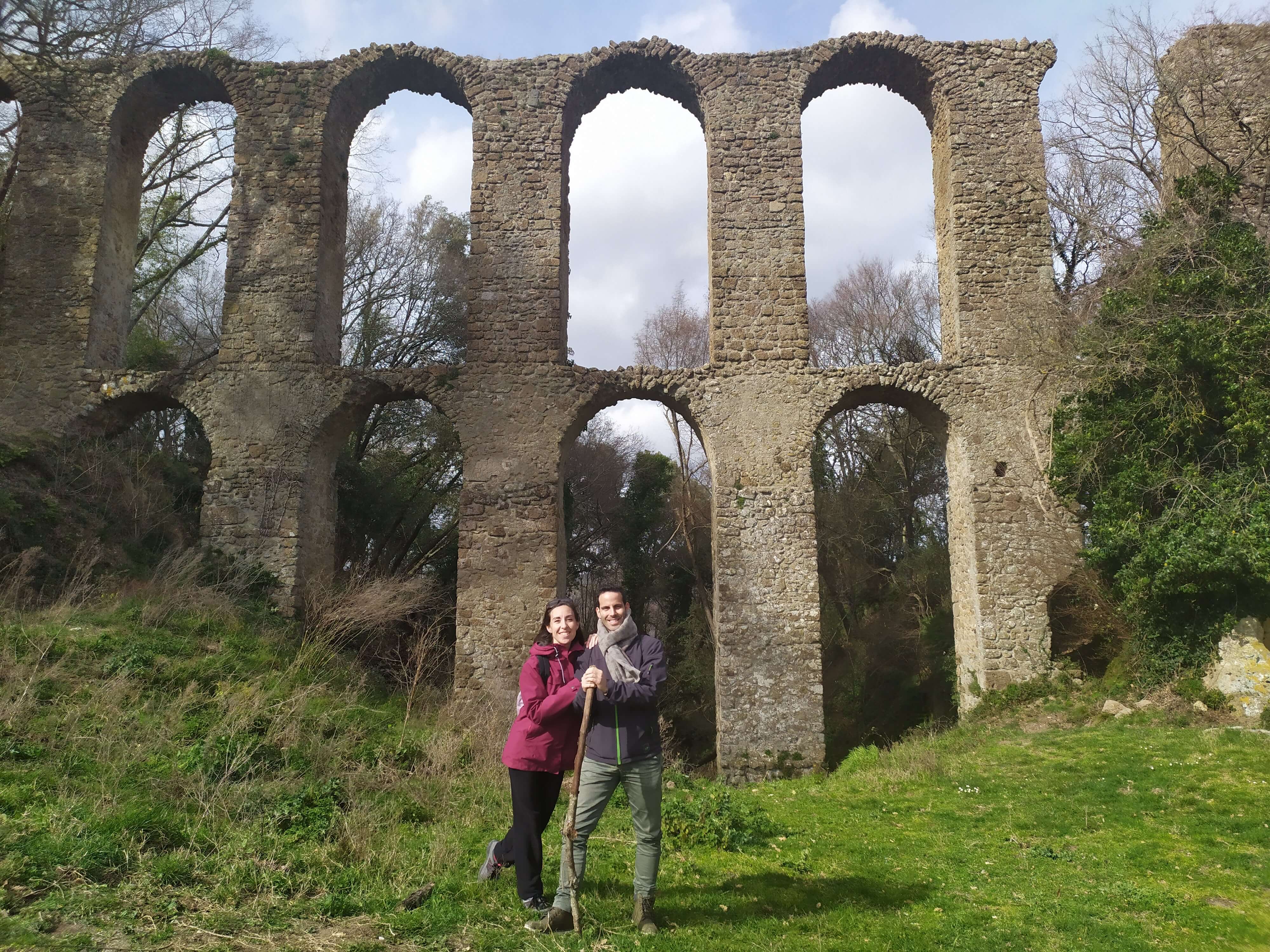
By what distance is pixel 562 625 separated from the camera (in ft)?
13.6

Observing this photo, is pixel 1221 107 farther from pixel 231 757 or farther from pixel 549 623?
pixel 231 757

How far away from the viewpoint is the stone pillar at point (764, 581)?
33.1 ft

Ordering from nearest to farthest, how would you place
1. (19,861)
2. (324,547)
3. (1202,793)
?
(19,861)
(1202,793)
(324,547)

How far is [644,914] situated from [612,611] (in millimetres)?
1439

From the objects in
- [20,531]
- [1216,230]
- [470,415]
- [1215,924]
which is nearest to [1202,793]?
[1215,924]

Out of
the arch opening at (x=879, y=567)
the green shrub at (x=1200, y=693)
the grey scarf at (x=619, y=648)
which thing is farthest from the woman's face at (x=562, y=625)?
the arch opening at (x=879, y=567)

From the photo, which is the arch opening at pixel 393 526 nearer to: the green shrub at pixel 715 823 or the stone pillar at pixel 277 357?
the stone pillar at pixel 277 357

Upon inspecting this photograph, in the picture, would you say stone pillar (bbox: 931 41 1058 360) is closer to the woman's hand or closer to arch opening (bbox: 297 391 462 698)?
arch opening (bbox: 297 391 462 698)

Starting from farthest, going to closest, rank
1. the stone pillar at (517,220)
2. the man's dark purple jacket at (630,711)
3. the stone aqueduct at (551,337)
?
the stone pillar at (517,220), the stone aqueduct at (551,337), the man's dark purple jacket at (630,711)

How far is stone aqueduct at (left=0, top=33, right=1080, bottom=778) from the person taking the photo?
10.5m

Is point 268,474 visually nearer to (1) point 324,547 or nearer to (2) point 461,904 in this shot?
(1) point 324,547

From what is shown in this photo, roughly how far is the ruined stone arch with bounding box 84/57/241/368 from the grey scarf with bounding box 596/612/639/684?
11010 mm

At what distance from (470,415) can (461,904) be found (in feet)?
25.3

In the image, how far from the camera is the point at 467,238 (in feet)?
65.1
